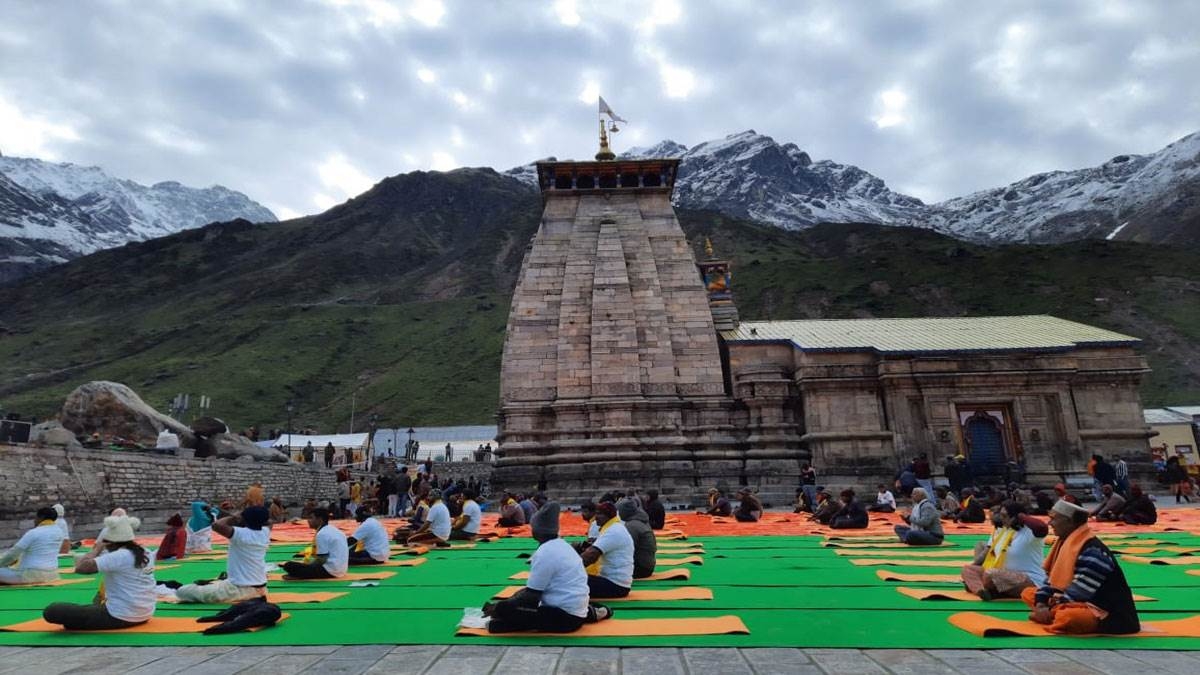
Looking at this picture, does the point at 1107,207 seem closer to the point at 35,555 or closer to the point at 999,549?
the point at 999,549

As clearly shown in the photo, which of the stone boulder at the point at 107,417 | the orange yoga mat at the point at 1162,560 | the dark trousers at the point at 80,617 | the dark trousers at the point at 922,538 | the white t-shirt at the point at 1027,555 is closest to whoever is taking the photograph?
the dark trousers at the point at 80,617

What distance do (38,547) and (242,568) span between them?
376 centimetres

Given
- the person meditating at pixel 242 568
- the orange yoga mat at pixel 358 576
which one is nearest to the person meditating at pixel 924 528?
the orange yoga mat at pixel 358 576

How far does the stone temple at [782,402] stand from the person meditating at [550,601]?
14.9 metres

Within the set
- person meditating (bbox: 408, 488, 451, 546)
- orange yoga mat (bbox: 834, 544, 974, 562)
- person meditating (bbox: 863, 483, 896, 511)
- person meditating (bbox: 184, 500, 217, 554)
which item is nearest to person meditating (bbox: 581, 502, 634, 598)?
orange yoga mat (bbox: 834, 544, 974, 562)

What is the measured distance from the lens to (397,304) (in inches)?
3684

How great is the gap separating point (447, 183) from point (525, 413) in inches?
5556

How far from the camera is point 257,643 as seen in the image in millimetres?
5590

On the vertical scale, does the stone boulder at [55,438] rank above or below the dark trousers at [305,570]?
above

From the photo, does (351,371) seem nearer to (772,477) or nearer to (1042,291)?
(772,477)

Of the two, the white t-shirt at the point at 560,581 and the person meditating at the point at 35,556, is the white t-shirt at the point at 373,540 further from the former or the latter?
the white t-shirt at the point at 560,581

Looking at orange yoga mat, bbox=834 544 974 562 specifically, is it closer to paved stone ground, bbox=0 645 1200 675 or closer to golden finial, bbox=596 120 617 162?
paved stone ground, bbox=0 645 1200 675

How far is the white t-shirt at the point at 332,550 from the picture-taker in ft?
29.7

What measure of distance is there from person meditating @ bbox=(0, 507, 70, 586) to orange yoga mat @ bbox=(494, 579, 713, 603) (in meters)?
6.13
